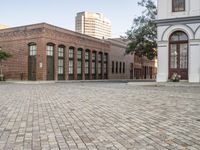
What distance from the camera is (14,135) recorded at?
5.37 m

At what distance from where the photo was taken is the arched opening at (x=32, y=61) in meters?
33.0

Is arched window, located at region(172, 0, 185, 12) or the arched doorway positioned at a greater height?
arched window, located at region(172, 0, 185, 12)

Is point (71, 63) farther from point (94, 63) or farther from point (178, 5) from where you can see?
point (178, 5)

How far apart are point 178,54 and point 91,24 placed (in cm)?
7338

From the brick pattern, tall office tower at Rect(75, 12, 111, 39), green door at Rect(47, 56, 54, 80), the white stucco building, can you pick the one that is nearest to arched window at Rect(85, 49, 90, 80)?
the brick pattern

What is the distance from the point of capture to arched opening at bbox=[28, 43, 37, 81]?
1299 inches

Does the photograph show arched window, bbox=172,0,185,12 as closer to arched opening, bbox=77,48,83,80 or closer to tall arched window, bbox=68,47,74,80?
tall arched window, bbox=68,47,74,80

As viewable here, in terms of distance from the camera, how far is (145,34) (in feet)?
121

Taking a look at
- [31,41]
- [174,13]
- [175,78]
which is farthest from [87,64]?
[175,78]

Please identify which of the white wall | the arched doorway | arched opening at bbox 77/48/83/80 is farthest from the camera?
arched opening at bbox 77/48/83/80

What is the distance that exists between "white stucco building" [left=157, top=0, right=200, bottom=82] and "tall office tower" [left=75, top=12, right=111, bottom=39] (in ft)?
225

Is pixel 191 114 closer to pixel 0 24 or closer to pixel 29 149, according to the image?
pixel 29 149

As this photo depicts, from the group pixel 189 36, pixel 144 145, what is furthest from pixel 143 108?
pixel 189 36

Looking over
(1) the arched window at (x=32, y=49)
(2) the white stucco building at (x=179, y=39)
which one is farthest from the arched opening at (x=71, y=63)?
(2) the white stucco building at (x=179, y=39)
